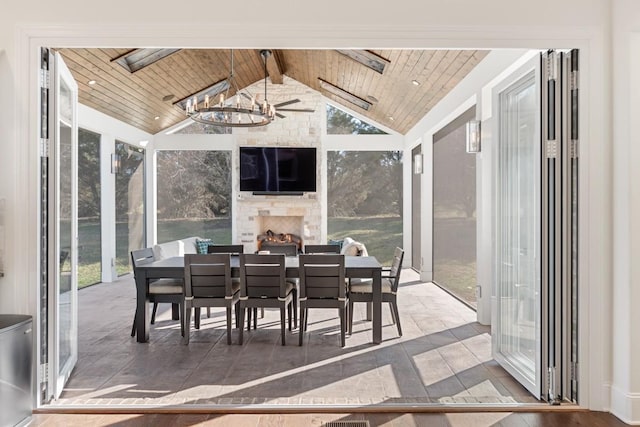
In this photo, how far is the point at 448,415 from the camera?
9.73 ft

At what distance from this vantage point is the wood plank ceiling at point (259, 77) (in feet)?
19.3

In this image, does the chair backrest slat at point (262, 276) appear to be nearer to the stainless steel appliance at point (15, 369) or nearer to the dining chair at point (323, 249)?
the dining chair at point (323, 249)

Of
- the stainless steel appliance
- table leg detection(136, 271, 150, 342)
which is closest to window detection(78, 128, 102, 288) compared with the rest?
table leg detection(136, 271, 150, 342)

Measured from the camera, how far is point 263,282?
4.45 m

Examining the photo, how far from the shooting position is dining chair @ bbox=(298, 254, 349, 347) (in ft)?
14.4

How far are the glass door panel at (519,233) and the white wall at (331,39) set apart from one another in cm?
30

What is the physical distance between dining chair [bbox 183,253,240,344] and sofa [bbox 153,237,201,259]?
1531mm

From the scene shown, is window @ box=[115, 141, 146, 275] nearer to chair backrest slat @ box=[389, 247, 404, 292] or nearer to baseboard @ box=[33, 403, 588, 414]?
chair backrest slat @ box=[389, 247, 404, 292]

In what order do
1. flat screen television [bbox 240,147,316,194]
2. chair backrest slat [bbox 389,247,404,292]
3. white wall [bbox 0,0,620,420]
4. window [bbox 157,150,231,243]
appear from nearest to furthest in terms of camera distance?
white wall [bbox 0,0,620,420] → chair backrest slat [bbox 389,247,404,292] → flat screen television [bbox 240,147,316,194] → window [bbox 157,150,231,243]

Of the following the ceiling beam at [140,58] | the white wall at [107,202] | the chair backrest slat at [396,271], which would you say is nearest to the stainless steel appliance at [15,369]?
the chair backrest slat at [396,271]

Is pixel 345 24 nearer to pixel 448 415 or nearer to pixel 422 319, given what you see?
pixel 448 415

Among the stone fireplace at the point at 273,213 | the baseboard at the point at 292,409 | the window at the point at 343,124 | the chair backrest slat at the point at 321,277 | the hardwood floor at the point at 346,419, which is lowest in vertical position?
the hardwood floor at the point at 346,419

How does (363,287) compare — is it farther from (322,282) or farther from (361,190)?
(361,190)

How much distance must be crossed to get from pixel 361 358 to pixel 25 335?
2460 mm
